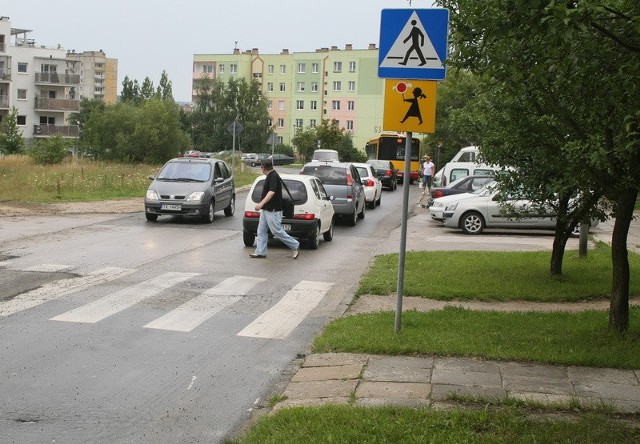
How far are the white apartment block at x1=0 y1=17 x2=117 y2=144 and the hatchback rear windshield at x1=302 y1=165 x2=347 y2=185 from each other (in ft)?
239

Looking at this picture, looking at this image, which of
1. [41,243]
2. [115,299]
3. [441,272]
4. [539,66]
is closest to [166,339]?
[115,299]

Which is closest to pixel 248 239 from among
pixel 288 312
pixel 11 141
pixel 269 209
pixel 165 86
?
pixel 269 209

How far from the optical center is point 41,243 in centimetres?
1891

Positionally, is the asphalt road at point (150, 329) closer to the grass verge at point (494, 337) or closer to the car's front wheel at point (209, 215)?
the grass verge at point (494, 337)

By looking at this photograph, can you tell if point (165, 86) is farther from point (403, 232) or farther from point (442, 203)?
point (403, 232)

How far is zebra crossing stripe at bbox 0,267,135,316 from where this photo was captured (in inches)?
453

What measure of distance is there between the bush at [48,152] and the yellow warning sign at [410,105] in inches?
1599

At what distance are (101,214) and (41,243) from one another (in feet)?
27.0

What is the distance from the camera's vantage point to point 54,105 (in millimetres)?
99250

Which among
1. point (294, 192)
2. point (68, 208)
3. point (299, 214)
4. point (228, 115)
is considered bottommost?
point (68, 208)

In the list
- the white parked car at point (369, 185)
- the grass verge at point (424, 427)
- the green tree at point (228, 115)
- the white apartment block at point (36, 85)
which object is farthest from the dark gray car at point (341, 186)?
the green tree at point (228, 115)

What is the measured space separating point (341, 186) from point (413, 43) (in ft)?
57.1

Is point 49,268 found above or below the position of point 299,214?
below

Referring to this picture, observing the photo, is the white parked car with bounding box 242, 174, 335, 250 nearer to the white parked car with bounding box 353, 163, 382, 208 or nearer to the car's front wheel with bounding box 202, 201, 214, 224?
the car's front wheel with bounding box 202, 201, 214, 224
